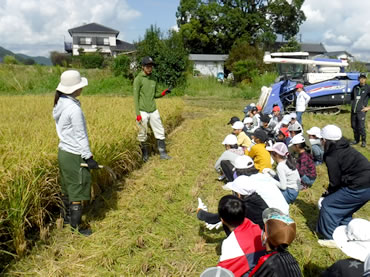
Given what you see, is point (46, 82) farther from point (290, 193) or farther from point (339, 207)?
point (339, 207)

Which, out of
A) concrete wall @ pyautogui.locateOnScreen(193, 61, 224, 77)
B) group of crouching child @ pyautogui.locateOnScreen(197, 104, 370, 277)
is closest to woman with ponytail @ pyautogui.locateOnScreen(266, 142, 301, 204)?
group of crouching child @ pyautogui.locateOnScreen(197, 104, 370, 277)

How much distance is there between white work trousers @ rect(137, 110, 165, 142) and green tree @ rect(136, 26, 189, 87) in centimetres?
1119

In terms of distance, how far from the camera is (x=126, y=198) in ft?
12.6

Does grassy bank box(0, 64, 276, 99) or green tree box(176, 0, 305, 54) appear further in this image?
green tree box(176, 0, 305, 54)

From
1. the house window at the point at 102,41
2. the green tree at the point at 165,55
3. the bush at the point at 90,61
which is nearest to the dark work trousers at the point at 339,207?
the green tree at the point at 165,55

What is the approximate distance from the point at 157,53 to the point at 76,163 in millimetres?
14273

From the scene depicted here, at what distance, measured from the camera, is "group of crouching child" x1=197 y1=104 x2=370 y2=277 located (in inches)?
66.0

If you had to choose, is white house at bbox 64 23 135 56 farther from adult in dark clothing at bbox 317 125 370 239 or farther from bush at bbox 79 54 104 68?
adult in dark clothing at bbox 317 125 370 239

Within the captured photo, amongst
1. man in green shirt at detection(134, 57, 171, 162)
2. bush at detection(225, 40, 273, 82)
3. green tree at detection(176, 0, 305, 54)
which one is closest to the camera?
man in green shirt at detection(134, 57, 171, 162)

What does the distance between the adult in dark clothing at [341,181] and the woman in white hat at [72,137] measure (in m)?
2.32

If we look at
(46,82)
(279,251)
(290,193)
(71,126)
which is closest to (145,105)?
(71,126)

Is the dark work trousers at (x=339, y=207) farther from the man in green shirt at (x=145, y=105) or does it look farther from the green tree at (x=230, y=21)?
the green tree at (x=230, y=21)

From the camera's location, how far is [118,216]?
11.1ft

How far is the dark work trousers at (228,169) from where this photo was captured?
419 centimetres
